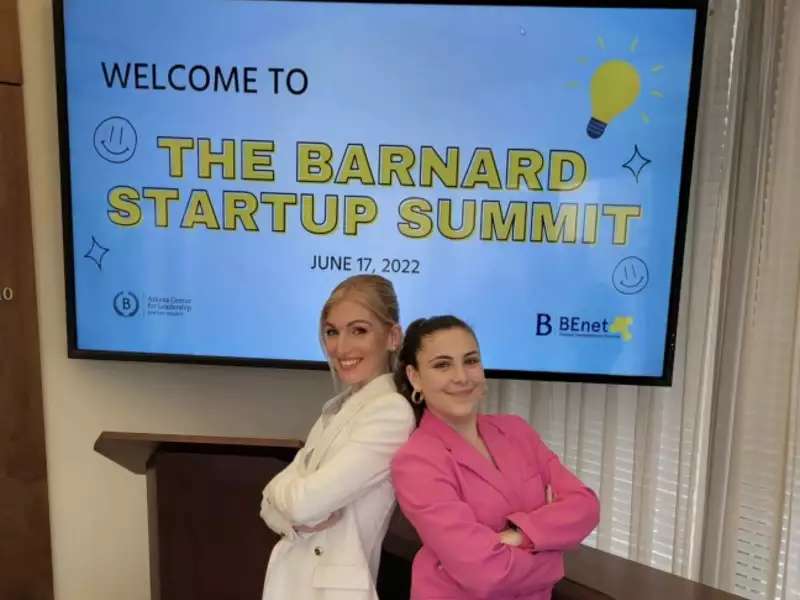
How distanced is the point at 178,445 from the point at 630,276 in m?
1.14

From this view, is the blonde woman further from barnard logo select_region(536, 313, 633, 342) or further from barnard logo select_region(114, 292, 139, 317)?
barnard logo select_region(114, 292, 139, 317)

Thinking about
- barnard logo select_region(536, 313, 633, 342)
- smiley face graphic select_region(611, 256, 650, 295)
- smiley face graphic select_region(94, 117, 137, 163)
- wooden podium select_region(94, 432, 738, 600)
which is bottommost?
wooden podium select_region(94, 432, 738, 600)

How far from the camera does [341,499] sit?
1182 mm

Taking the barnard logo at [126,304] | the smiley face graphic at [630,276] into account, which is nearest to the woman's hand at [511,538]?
the smiley face graphic at [630,276]

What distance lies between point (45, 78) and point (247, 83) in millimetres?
611

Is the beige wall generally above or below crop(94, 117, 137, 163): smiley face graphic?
below

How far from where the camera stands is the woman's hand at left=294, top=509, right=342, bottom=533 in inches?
49.0

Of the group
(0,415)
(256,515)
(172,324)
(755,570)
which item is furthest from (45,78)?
(755,570)

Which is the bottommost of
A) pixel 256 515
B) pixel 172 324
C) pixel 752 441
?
pixel 256 515

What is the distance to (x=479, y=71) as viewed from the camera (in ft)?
5.48

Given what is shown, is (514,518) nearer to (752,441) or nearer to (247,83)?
(752,441)

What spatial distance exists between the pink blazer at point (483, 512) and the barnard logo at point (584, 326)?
0.54 metres

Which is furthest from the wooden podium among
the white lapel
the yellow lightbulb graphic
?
the yellow lightbulb graphic

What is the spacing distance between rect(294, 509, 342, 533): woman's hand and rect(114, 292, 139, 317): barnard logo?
864 mm
